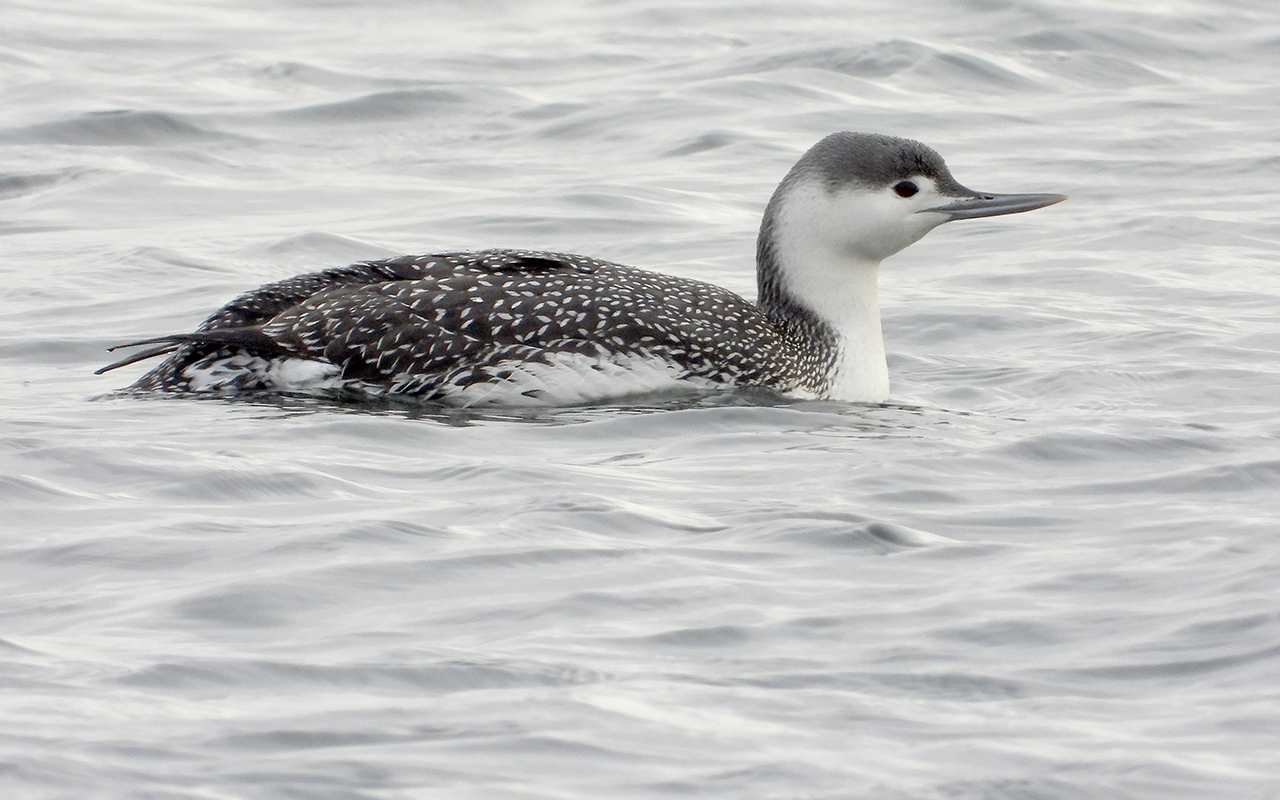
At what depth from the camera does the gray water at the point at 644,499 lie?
161 inches

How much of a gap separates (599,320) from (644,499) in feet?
4.20

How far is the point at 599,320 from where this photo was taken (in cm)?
706

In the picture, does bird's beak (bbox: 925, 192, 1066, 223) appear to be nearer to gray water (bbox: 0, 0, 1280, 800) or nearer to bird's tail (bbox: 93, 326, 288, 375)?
gray water (bbox: 0, 0, 1280, 800)

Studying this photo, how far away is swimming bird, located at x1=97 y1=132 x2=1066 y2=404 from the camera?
704 centimetres

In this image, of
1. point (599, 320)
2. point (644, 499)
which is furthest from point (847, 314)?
point (644, 499)

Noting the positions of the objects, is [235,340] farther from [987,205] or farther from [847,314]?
[987,205]

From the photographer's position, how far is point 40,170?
11.5 metres

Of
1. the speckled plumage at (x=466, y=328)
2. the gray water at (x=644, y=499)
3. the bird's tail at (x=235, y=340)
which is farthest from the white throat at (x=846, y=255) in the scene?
the bird's tail at (x=235, y=340)

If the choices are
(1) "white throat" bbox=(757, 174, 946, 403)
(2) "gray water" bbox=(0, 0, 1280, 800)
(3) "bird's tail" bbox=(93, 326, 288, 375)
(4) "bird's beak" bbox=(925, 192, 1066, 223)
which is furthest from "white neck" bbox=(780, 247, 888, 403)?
(3) "bird's tail" bbox=(93, 326, 288, 375)

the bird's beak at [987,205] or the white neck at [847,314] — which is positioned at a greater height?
the bird's beak at [987,205]

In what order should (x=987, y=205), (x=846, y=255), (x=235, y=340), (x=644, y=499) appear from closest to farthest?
(x=644, y=499) → (x=235, y=340) → (x=987, y=205) → (x=846, y=255)

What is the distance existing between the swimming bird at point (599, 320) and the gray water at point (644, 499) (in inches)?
6.5

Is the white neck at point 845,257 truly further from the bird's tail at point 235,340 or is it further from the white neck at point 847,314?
the bird's tail at point 235,340

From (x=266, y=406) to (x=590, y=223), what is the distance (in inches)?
150
